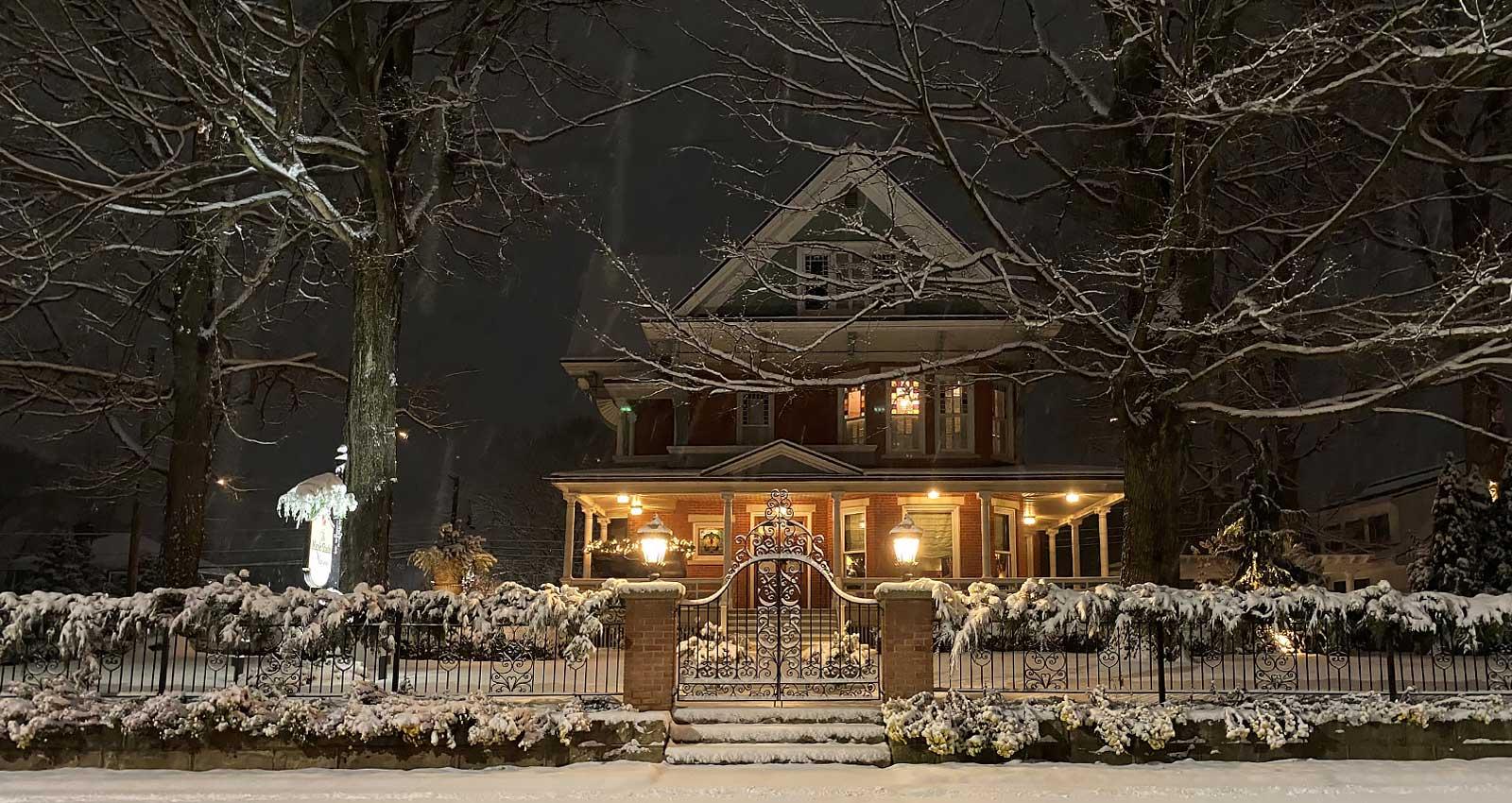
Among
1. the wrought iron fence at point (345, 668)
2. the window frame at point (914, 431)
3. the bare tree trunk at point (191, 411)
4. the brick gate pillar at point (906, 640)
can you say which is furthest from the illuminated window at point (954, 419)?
the bare tree trunk at point (191, 411)

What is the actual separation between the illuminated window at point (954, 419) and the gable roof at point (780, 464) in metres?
A: 2.71

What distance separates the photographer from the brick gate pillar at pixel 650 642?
39.7 ft

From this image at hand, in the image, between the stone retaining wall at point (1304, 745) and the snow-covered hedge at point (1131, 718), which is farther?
the stone retaining wall at point (1304, 745)

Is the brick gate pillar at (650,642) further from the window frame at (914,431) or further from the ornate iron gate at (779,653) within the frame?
the window frame at (914,431)

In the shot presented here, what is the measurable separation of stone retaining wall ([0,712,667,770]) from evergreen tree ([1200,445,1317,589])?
15.7m

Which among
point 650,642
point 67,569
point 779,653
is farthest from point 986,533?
point 67,569

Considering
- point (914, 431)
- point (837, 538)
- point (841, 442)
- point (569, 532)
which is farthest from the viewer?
point (841, 442)

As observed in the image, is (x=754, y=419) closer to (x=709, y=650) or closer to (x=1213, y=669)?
(x=709, y=650)

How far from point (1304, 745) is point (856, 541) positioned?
14.9 meters

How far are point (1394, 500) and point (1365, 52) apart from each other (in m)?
29.5

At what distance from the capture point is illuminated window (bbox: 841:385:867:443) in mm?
26047

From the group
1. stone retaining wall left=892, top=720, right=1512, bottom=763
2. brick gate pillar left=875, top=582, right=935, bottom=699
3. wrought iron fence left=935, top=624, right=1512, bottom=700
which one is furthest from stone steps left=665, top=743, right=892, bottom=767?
wrought iron fence left=935, top=624, right=1512, bottom=700

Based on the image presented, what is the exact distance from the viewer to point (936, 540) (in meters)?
25.5

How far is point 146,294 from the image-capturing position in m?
18.9
